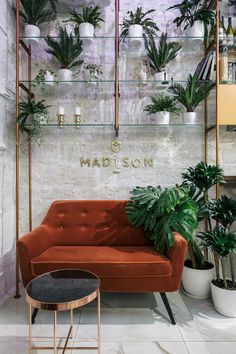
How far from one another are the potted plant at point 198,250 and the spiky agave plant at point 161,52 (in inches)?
48.1

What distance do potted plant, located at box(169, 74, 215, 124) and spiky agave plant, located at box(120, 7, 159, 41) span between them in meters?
0.65

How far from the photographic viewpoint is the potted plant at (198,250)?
7.71 ft

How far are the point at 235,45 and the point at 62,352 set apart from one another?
10.7ft

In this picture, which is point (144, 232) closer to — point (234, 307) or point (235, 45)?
point (234, 307)

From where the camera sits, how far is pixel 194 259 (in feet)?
8.24

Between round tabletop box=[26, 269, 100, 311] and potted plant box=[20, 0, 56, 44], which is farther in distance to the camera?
potted plant box=[20, 0, 56, 44]

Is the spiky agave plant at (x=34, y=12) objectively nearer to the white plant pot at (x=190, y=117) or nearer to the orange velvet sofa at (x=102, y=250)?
the white plant pot at (x=190, y=117)

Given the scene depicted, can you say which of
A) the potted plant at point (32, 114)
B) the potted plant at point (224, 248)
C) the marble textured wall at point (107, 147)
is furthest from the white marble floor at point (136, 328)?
the potted plant at point (32, 114)

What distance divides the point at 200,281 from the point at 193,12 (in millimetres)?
2853

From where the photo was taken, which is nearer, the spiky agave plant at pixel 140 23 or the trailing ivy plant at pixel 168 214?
the trailing ivy plant at pixel 168 214

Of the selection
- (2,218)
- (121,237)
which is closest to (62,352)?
(121,237)

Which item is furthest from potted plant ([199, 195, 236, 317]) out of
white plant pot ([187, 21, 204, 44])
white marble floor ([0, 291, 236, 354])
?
white plant pot ([187, 21, 204, 44])

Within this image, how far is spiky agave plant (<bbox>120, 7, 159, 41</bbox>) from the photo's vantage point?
2.68m

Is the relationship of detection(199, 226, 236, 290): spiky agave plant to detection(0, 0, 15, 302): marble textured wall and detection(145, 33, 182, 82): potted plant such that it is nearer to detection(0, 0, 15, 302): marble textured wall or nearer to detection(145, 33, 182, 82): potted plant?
detection(145, 33, 182, 82): potted plant
